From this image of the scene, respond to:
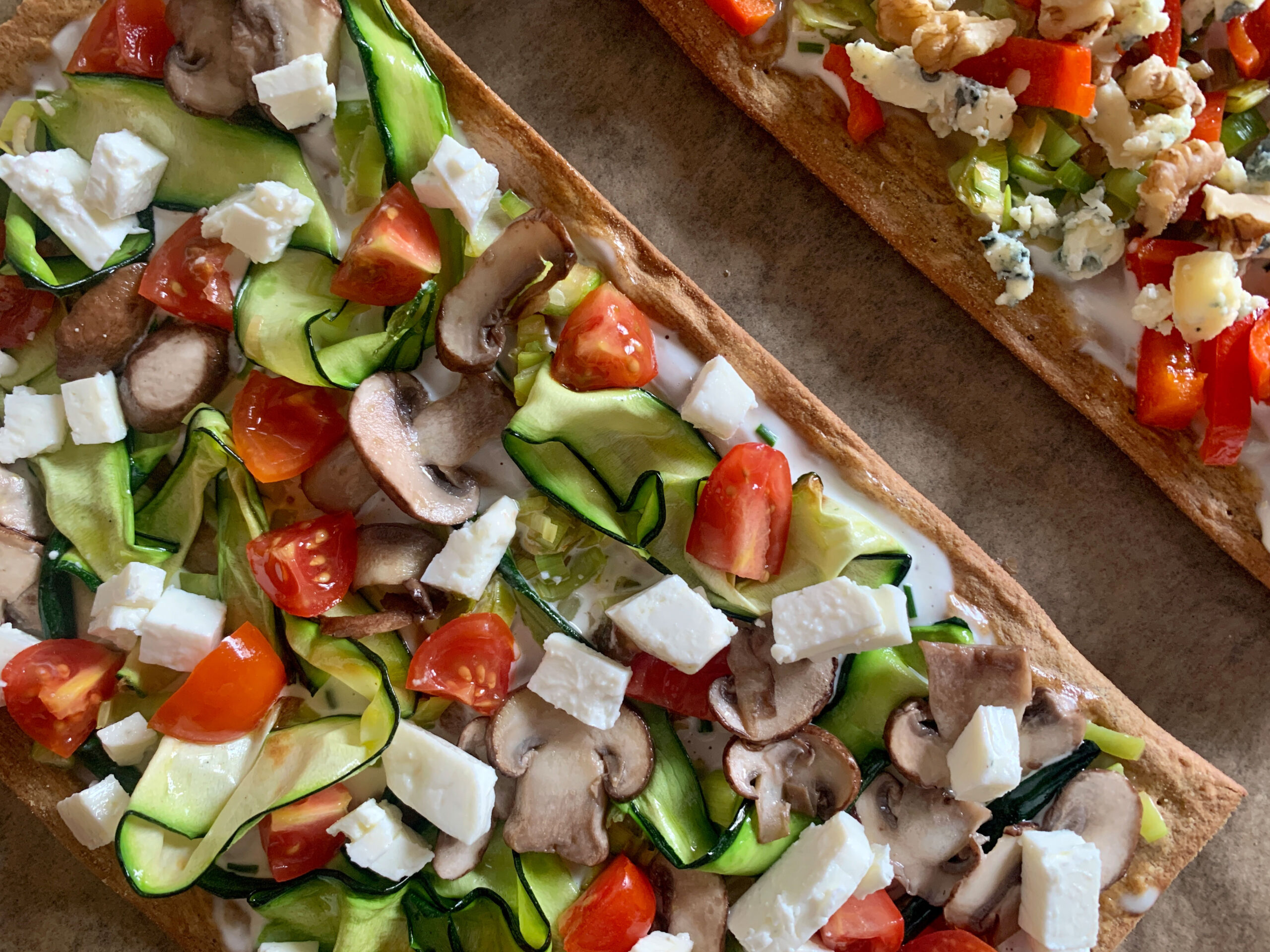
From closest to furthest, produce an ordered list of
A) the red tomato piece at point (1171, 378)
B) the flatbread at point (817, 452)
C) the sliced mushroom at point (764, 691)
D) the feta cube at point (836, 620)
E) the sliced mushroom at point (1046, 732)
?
the feta cube at point (836, 620), the sliced mushroom at point (764, 691), the sliced mushroom at point (1046, 732), the flatbread at point (817, 452), the red tomato piece at point (1171, 378)

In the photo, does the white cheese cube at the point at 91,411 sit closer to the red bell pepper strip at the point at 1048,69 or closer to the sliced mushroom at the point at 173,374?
the sliced mushroom at the point at 173,374

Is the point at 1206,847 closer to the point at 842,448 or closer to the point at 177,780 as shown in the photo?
the point at 842,448

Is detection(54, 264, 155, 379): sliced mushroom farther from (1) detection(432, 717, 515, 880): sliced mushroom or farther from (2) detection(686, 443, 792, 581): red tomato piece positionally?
(2) detection(686, 443, 792, 581): red tomato piece

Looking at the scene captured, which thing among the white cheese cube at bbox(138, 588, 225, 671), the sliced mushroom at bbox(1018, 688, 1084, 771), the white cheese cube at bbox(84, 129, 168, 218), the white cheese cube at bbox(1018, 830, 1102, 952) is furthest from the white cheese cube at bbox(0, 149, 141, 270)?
the white cheese cube at bbox(1018, 830, 1102, 952)

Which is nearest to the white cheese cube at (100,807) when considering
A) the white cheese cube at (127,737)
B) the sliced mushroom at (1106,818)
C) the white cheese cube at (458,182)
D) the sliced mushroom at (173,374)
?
the white cheese cube at (127,737)

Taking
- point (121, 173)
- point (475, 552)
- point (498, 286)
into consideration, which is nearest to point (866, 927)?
point (475, 552)

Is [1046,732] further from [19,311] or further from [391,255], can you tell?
[19,311]
